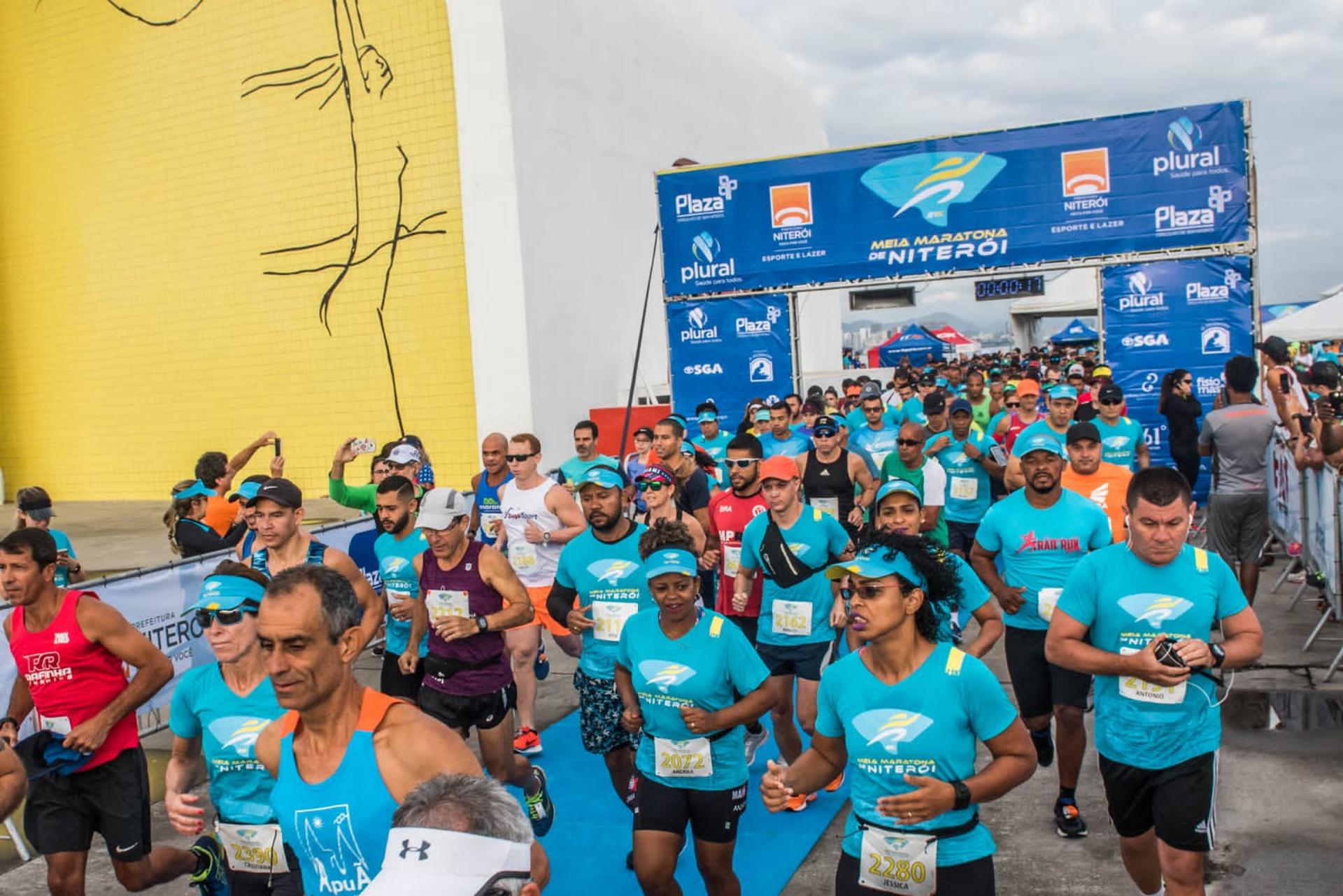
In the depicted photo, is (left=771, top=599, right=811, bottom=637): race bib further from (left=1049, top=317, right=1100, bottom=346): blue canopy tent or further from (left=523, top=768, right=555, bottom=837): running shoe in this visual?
(left=1049, top=317, right=1100, bottom=346): blue canopy tent

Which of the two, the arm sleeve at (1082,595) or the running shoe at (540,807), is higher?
the arm sleeve at (1082,595)

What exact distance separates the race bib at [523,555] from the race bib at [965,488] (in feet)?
11.4

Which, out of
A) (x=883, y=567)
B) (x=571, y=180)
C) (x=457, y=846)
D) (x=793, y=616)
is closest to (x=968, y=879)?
(x=883, y=567)

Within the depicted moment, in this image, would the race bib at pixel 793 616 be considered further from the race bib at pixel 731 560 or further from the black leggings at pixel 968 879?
the black leggings at pixel 968 879

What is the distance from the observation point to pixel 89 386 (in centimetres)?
2094

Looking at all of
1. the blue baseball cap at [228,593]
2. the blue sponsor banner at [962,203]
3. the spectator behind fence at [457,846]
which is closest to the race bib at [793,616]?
the blue baseball cap at [228,593]

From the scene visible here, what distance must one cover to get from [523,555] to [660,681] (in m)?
3.54

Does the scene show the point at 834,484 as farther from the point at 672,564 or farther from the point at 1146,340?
the point at 1146,340

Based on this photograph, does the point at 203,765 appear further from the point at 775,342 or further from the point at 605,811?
the point at 775,342

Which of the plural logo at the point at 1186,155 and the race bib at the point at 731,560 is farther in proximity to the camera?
the plural logo at the point at 1186,155

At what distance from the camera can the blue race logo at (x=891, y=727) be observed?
331 cm

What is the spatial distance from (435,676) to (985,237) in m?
11.4

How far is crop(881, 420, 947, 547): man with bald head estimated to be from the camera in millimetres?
7863

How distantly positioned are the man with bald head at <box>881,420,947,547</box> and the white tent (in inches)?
779
